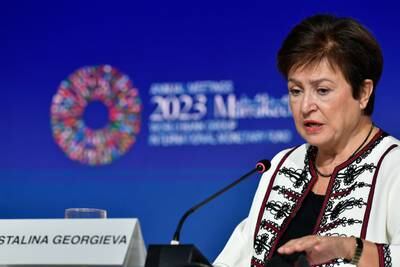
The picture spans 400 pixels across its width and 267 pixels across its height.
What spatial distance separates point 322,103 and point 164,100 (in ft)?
4.33

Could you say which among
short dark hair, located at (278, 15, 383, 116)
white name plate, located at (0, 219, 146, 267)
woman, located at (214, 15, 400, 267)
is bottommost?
white name plate, located at (0, 219, 146, 267)

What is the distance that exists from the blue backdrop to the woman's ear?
3.21 feet

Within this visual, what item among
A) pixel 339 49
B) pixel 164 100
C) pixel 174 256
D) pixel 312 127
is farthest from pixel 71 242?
pixel 164 100

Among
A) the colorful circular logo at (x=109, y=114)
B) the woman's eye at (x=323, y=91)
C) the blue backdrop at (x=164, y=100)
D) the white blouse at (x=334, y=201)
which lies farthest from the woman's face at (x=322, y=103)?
the colorful circular logo at (x=109, y=114)

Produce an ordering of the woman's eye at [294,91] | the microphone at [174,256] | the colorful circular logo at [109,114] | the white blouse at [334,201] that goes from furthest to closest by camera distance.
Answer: the colorful circular logo at [109,114] < the woman's eye at [294,91] < the white blouse at [334,201] < the microphone at [174,256]

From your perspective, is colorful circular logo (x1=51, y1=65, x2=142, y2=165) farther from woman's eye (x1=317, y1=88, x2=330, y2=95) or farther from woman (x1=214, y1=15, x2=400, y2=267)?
woman's eye (x1=317, y1=88, x2=330, y2=95)

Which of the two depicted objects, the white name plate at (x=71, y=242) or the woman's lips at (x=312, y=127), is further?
the woman's lips at (x=312, y=127)

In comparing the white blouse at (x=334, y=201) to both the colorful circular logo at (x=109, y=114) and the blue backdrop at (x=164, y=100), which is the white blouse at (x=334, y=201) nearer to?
the blue backdrop at (x=164, y=100)

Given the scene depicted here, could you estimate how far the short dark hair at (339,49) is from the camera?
2.17m

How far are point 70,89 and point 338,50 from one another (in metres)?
1.63

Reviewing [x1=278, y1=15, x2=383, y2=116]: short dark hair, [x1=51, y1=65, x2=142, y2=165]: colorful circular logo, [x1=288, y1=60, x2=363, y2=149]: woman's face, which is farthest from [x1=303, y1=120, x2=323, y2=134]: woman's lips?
[x1=51, y1=65, x2=142, y2=165]: colorful circular logo

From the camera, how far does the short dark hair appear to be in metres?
2.17

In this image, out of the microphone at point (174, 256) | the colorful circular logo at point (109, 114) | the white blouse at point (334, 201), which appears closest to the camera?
the microphone at point (174, 256)

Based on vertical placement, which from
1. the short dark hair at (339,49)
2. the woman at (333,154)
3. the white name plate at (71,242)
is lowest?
the white name plate at (71,242)
